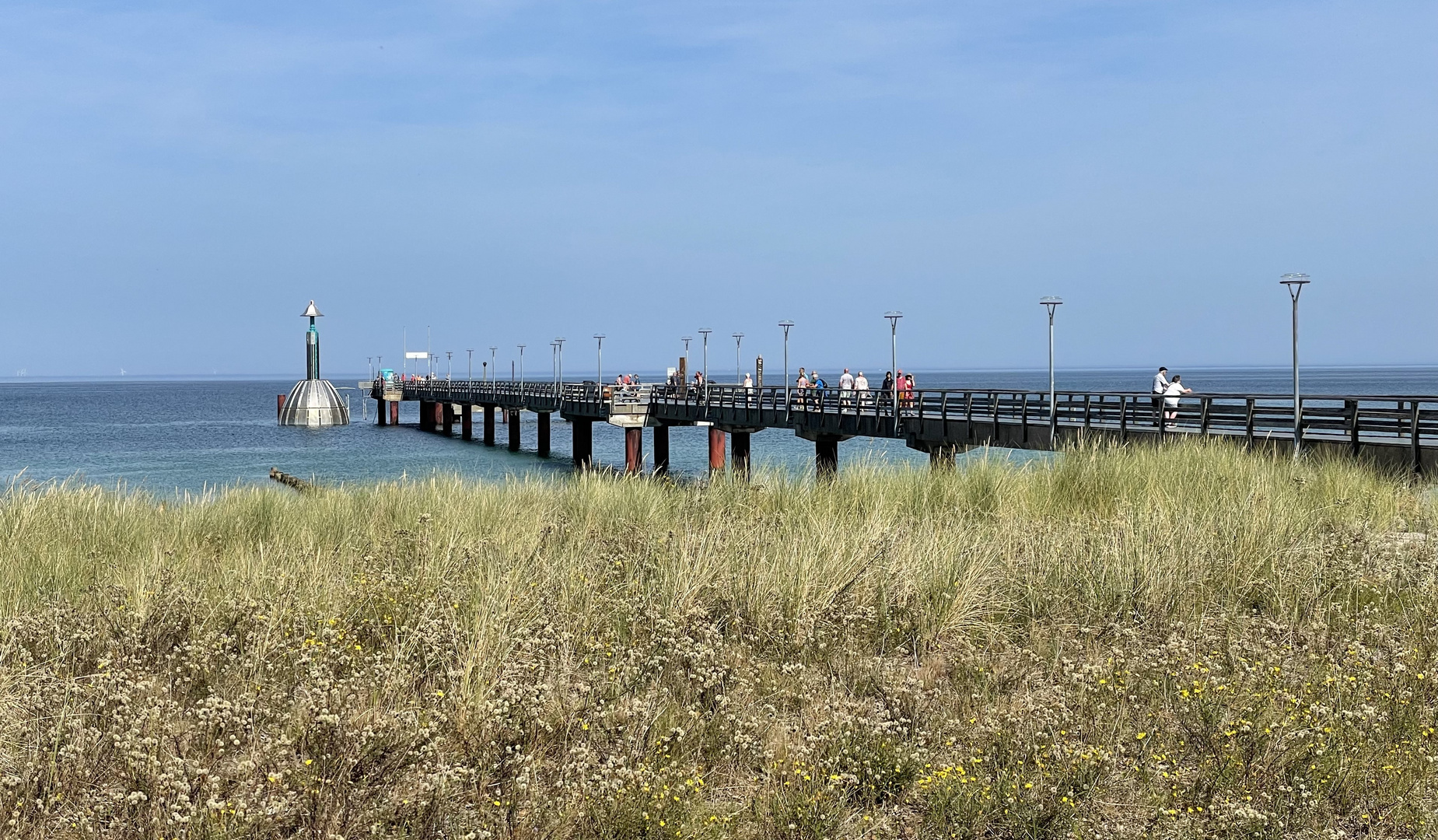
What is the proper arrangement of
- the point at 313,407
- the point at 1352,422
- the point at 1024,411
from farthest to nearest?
1. the point at 313,407
2. the point at 1024,411
3. the point at 1352,422

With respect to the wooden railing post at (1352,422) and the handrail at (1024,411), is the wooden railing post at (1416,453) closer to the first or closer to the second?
the handrail at (1024,411)

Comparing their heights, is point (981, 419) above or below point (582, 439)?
above

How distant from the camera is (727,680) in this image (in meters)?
6.61

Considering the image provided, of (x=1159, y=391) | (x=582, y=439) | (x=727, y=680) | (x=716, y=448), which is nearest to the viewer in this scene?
(x=727, y=680)

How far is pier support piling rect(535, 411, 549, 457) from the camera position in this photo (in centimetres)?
5825

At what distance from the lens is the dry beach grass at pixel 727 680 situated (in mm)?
4961

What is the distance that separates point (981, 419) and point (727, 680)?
870 inches

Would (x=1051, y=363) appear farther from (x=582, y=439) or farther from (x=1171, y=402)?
(x=582, y=439)

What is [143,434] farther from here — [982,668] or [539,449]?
[982,668]

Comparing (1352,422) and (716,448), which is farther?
(716,448)

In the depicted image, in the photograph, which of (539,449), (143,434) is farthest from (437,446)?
(143,434)

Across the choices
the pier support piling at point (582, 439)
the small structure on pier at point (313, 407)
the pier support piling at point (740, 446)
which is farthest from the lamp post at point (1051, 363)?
the small structure on pier at point (313, 407)

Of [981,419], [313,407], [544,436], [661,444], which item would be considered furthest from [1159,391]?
[313,407]

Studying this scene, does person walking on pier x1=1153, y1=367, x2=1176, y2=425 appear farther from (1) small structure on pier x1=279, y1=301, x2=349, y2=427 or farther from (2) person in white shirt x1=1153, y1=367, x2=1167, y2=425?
(1) small structure on pier x1=279, y1=301, x2=349, y2=427
